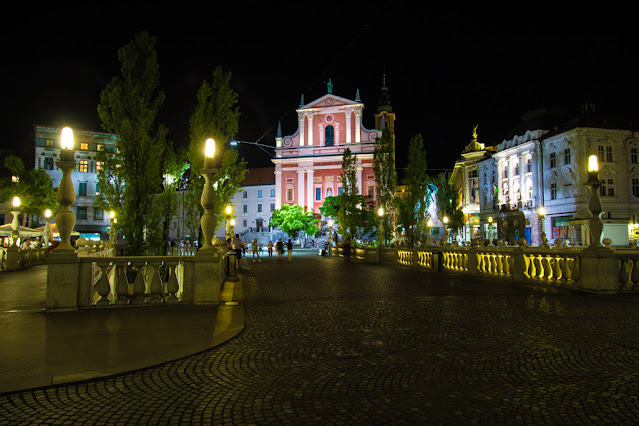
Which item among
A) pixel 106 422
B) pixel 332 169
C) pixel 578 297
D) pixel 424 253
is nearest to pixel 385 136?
pixel 424 253

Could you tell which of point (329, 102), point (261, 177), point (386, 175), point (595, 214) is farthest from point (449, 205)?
point (595, 214)

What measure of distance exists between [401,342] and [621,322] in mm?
4085

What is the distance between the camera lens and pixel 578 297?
33.8 ft

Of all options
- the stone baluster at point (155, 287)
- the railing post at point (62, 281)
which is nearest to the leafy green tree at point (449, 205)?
the stone baluster at point (155, 287)

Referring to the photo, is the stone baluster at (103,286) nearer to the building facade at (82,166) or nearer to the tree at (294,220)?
the building facade at (82,166)

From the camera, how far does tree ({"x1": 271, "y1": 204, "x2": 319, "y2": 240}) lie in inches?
2549

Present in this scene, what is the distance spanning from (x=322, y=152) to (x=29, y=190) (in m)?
41.2

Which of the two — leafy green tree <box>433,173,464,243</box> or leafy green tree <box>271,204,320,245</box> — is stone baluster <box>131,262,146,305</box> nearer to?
leafy green tree <box>433,173,464,243</box>

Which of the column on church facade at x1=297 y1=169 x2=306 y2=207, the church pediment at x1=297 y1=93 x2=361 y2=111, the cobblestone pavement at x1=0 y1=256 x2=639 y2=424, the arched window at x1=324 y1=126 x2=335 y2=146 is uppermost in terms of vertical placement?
the church pediment at x1=297 y1=93 x2=361 y2=111

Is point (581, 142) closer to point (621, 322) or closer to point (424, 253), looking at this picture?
point (424, 253)

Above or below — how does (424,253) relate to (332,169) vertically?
below

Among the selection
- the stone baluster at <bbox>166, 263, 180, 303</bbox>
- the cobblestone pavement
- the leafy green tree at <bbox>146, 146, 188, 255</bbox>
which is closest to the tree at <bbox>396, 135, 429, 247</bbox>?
the leafy green tree at <bbox>146, 146, 188, 255</bbox>

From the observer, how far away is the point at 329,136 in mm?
72688

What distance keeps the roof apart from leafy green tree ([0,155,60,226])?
150 ft
